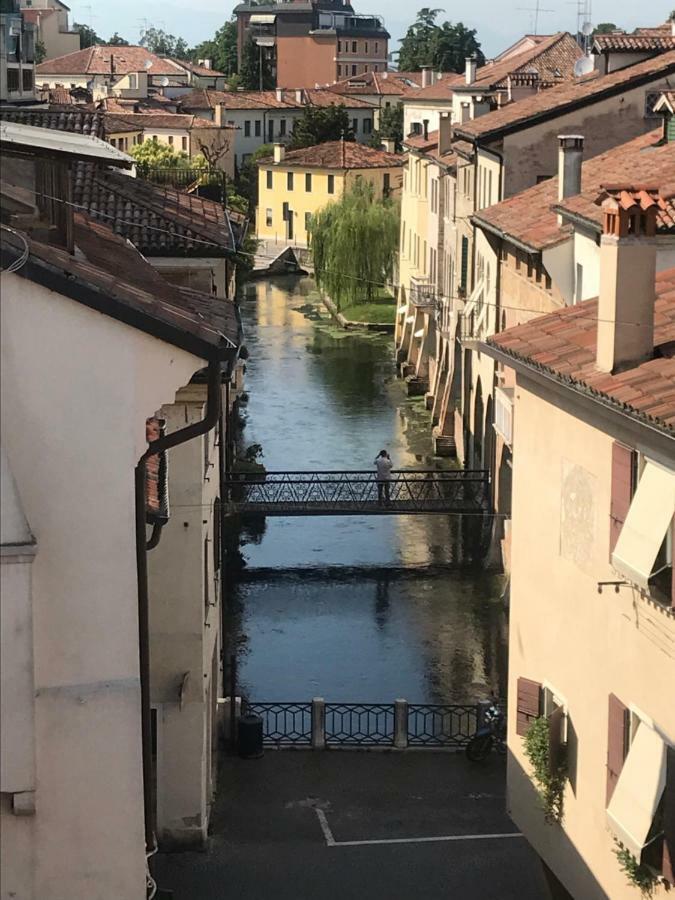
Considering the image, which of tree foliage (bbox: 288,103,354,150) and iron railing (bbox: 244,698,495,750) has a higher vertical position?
tree foliage (bbox: 288,103,354,150)

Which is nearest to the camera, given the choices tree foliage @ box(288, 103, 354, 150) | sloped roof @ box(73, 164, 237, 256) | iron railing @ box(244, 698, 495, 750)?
sloped roof @ box(73, 164, 237, 256)

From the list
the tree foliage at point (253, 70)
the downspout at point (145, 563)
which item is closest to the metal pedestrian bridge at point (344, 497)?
the downspout at point (145, 563)

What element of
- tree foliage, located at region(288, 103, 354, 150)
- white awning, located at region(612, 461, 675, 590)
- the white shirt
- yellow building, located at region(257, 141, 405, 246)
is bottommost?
the white shirt

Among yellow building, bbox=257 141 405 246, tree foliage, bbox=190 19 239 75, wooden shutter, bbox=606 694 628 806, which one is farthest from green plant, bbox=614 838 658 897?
tree foliage, bbox=190 19 239 75

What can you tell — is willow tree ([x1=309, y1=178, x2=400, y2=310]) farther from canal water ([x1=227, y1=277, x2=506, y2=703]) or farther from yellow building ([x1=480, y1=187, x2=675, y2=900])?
yellow building ([x1=480, y1=187, x2=675, y2=900])

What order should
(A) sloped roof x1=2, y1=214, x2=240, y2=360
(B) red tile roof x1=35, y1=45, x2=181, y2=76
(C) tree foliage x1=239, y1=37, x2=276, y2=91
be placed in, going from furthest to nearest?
(C) tree foliage x1=239, y1=37, x2=276, y2=91 → (B) red tile roof x1=35, y1=45, x2=181, y2=76 → (A) sloped roof x1=2, y1=214, x2=240, y2=360

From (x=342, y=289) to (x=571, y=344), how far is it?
192 feet

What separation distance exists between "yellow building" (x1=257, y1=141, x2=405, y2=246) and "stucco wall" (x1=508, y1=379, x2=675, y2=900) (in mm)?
68095

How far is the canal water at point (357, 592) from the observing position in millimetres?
30812

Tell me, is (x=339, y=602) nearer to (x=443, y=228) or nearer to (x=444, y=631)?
(x=444, y=631)

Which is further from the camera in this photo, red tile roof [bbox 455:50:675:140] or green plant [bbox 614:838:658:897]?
red tile roof [bbox 455:50:675:140]

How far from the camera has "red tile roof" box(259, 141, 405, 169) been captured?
9081 centimetres

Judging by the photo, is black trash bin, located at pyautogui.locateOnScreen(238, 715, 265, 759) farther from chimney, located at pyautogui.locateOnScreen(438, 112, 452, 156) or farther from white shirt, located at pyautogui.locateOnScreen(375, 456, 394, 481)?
chimney, located at pyautogui.locateOnScreen(438, 112, 452, 156)

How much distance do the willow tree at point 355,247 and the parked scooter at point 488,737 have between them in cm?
4983
